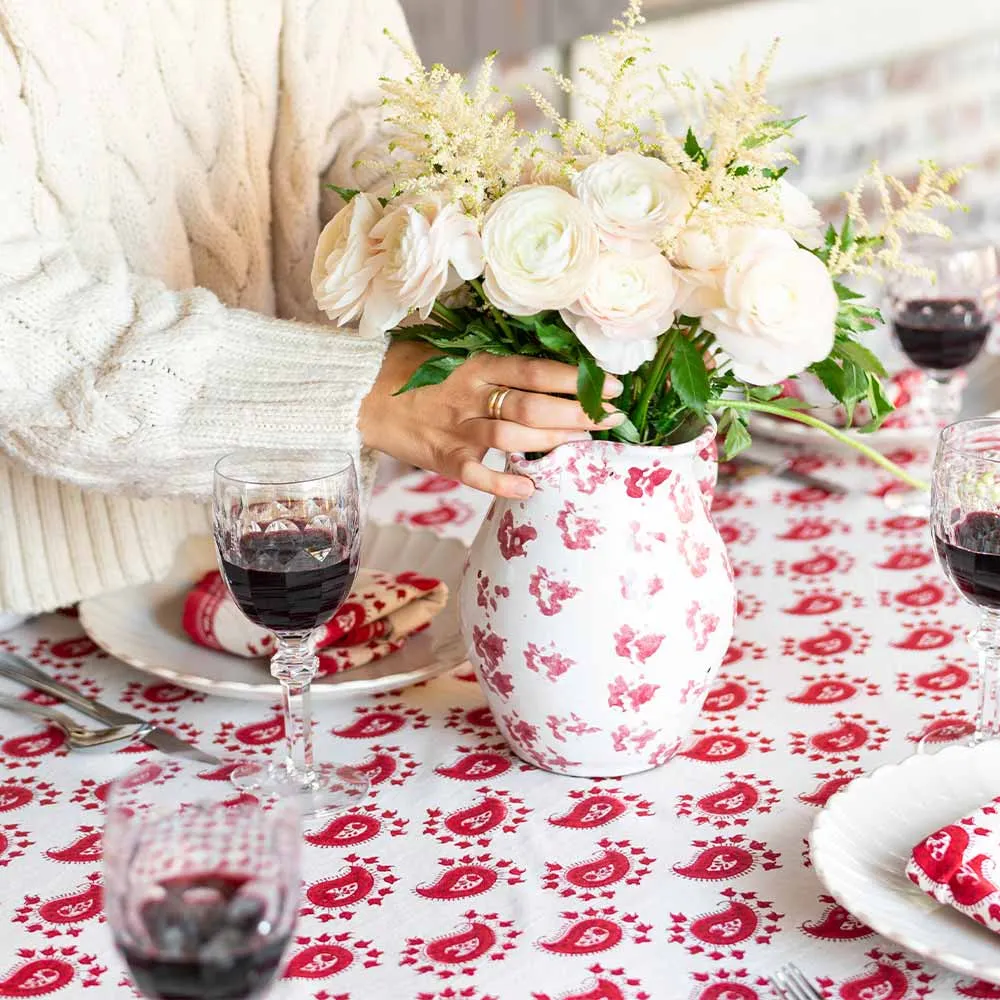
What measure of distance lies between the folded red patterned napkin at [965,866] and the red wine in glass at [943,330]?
2.90ft

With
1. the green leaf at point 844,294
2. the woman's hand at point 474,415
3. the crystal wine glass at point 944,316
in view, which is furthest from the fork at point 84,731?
the crystal wine glass at point 944,316

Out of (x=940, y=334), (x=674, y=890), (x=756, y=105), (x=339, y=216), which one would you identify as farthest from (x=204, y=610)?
(x=940, y=334)

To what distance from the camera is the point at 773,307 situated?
82 centimetres

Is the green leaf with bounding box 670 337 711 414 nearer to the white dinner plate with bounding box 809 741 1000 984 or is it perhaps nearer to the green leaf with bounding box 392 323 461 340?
the green leaf with bounding box 392 323 461 340

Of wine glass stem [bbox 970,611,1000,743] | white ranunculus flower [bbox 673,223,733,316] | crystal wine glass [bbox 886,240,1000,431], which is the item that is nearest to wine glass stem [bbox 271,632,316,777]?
white ranunculus flower [bbox 673,223,733,316]

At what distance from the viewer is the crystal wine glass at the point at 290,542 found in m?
0.91

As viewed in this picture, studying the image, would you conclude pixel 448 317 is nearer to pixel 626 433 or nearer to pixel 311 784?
pixel 626 433

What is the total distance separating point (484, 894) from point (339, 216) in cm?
45

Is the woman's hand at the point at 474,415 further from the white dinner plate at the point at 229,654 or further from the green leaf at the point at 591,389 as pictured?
the white dinner plate at the point at 229,654

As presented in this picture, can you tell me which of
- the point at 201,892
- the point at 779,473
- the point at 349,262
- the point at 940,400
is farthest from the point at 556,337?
the point at 940,400

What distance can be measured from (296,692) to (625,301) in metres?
0.36

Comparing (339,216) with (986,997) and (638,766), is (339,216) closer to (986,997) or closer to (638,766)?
(638,766)

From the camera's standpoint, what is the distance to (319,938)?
817 mm

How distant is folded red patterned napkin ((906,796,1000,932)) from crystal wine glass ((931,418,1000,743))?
0.62 ft
